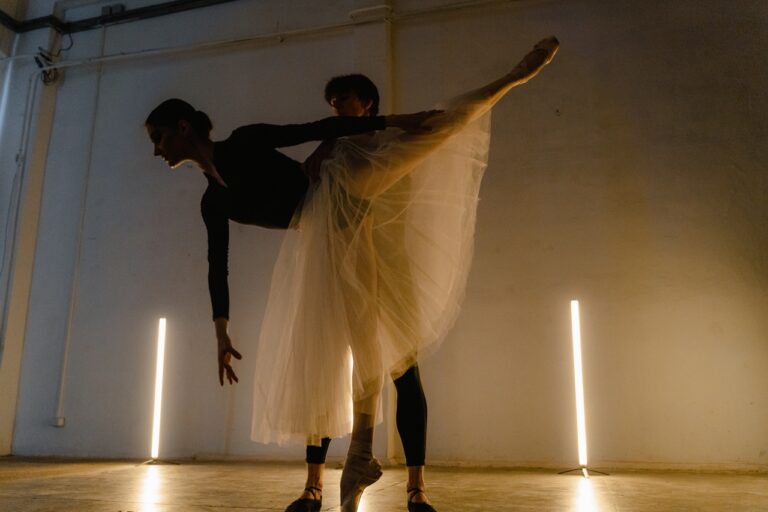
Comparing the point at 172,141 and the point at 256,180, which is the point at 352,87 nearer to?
the point at 256,180

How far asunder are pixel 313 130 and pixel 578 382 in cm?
220

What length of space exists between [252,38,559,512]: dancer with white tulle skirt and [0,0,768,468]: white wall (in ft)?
5.51

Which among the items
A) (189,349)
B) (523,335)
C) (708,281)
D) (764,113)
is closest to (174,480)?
(189,349)

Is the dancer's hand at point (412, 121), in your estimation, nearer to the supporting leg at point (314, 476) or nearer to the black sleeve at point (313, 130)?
the black sleeve at point (313, 130)

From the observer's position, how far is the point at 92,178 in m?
4.17

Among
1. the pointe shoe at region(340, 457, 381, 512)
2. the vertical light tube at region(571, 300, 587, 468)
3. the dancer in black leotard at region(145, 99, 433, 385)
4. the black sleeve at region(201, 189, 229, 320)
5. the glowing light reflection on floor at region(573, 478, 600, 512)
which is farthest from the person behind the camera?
the vertical light tube at region(571, 300, 587, 468)

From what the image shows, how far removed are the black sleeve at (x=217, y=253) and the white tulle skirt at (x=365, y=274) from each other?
0.14m

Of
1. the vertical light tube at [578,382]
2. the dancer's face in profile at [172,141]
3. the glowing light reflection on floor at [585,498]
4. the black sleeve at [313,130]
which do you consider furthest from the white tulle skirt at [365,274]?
Result: the vertical light tube at [578,382]

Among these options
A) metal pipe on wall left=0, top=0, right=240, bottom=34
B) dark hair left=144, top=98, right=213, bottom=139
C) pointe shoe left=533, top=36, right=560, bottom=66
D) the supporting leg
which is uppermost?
metal pipe on wall left=0, top=0, right=240, bottom=34

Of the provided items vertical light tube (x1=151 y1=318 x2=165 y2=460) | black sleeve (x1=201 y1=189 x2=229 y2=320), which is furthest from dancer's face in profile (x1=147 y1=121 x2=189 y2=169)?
vertical light tube (x1=151 y1=318 x2=165 y2=460)

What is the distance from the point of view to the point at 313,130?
143 cm

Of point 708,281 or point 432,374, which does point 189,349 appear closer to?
point 432,374

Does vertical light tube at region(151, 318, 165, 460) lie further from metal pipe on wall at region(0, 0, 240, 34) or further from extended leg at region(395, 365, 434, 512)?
extended leg at region(395, 365, 434, 512)

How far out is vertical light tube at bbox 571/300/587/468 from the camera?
9.65ft
